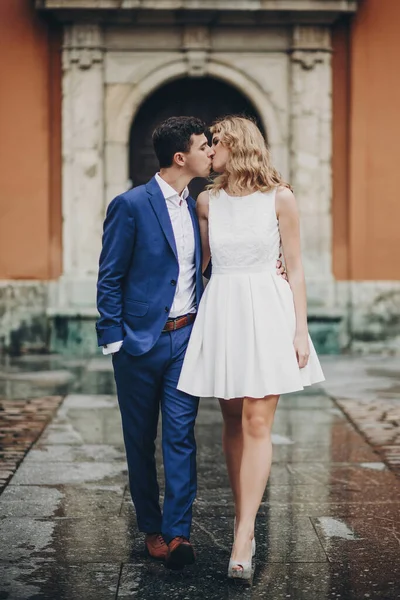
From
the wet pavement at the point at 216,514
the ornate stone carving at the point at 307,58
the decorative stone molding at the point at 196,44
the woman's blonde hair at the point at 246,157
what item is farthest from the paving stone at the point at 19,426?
the ornate stone carving at the point at 307,58

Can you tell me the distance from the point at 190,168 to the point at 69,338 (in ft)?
25.1

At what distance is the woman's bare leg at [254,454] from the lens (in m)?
4.28

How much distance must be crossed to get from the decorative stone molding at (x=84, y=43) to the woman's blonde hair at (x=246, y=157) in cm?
781

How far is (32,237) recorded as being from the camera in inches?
472

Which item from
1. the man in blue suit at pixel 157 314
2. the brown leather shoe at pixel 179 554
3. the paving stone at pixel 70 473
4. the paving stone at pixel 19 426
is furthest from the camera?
the paving stone at pixel 19 426

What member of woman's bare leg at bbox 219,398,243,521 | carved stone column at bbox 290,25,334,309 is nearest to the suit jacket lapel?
woman's bare leg at bbox 219,398,243,521

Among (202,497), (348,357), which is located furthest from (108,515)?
(348,357)

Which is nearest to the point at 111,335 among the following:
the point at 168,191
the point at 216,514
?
the point at 168,191

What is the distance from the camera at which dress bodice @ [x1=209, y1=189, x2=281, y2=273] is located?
436 centimetres

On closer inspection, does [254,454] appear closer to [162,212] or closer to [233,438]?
[233,438]

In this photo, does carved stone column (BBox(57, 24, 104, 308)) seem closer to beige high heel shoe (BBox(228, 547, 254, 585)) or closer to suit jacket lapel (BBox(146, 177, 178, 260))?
suit jacket lapel (BBox(146, 177, 178, 260))

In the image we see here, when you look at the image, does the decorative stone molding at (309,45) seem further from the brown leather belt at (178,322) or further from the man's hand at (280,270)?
the brown leather belt at (178,322)

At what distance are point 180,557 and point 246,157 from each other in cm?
160

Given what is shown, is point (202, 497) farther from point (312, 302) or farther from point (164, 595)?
point (312, 302)
